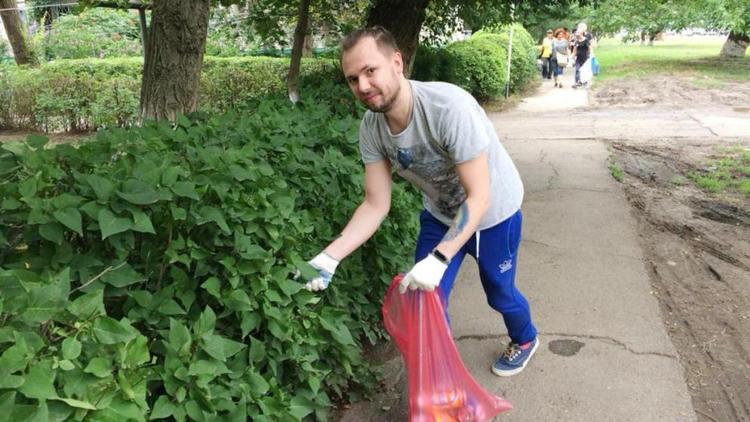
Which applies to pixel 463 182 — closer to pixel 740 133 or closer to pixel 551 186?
pixel 551 186

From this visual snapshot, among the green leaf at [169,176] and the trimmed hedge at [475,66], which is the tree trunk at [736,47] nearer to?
the trimmed hedge at [475,66]

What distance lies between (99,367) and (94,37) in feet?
72.7

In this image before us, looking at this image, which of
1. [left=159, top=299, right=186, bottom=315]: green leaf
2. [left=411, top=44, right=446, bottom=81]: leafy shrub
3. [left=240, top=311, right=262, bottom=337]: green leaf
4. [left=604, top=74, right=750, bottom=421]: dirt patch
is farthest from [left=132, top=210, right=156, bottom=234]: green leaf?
[left=411, top=44, right=446, bottom=81]: leafy shrub

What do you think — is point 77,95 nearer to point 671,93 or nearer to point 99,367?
point 99,367

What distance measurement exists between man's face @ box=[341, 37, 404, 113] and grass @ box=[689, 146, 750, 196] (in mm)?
6087

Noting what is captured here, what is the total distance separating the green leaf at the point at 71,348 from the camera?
4.97 feet

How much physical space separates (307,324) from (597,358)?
1.74m

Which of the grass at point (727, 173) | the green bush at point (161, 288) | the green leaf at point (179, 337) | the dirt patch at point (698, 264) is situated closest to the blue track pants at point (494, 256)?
the green bush at point (161, 288)

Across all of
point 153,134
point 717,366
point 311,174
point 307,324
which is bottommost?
point 717,366

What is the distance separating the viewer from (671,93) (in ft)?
56.1

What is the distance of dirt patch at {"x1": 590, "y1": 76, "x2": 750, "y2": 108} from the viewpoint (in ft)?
51.0

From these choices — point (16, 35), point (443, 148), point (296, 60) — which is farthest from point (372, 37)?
point (16, 35)

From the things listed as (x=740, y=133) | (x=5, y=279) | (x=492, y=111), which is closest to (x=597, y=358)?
(x=5, y=279)

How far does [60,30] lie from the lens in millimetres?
21438
